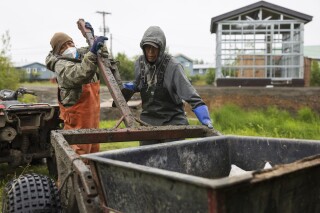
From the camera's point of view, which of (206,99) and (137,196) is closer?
(137,196)

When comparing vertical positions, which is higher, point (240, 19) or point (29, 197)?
point (240, 19)

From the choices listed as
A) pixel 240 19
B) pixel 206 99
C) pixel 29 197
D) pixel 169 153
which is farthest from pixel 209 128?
pixel 240 19

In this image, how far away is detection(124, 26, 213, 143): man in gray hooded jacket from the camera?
13.7ft

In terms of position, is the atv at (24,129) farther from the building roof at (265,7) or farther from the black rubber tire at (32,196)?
the building roof at (265,7)

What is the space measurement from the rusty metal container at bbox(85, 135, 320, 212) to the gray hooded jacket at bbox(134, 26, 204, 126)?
3.30 feet

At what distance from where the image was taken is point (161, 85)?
4371 mm

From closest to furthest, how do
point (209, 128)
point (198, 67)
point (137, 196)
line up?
point (137, 196), point (209, 128), point (198, 67)

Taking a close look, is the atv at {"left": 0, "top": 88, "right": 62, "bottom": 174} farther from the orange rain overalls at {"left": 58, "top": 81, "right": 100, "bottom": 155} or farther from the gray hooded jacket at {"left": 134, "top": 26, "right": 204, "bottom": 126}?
the gray hooded jacket at {"left": 134, "top": 26, "right": 204, "bottom": 126}

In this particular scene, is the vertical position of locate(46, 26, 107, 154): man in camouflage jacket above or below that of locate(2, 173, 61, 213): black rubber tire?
above

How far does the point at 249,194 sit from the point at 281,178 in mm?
217

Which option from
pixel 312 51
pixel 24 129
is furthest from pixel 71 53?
pixel 312 51

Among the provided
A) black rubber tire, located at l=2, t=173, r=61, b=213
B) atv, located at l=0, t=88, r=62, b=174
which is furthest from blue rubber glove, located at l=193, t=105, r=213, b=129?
atv, located at l=0, t=88, r=62, b=174

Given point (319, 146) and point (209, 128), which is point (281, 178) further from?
point (209, 128)

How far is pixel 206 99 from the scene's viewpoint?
50.8ft
